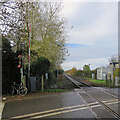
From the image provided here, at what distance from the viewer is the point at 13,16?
473 inches

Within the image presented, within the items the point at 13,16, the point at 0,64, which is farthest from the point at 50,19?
the point at 0,64

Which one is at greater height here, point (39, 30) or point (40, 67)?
point (39, 30)

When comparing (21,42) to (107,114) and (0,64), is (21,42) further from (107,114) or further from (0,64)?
(107,114)

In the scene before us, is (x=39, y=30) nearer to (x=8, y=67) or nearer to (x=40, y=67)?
(x=40, y=67)

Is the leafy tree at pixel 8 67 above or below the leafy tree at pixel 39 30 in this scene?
below

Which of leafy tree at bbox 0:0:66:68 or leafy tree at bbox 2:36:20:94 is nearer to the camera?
leafy tree at bbox 2:36:20:94

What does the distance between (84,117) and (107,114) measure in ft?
3.49

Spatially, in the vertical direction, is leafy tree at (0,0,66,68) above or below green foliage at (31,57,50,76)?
above

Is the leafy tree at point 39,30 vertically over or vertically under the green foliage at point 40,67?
over

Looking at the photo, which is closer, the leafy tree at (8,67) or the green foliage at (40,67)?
the leafy tree at (8,67)

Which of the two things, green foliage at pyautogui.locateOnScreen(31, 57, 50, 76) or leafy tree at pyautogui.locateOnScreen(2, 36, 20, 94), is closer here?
leafy tree at pyautogui.locateOnScreen(2, 36, 20, 94)

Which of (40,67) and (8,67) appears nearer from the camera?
(8,67)

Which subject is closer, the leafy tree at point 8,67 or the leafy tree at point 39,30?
the leafy tree at point 8,67

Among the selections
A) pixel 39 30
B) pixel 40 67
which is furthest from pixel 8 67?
pixel 39 30
